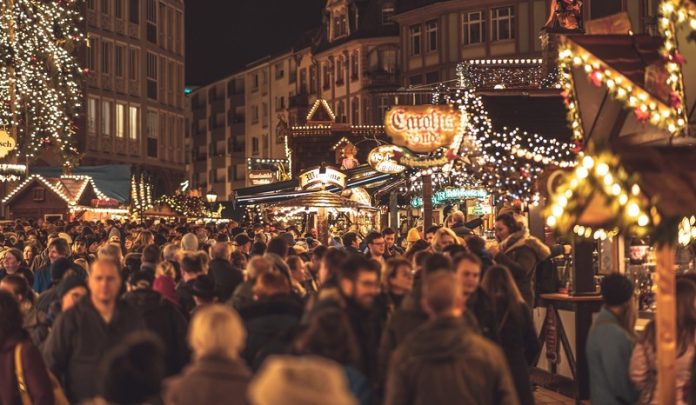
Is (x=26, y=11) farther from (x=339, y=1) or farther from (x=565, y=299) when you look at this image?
(x=339, y=1)

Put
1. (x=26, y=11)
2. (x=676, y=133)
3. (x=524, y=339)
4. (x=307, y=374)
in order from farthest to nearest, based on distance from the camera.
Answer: (x=26, y=11), (x=676, y=133), (x=524, y=339), (x=307, y=374)

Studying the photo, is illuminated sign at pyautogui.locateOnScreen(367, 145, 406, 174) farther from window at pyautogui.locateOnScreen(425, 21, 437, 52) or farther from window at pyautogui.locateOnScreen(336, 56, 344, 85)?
window at pyautogui.locateOnScreen(336, 56, 344, 85)

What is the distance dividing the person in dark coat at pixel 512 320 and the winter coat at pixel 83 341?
98.2 inches

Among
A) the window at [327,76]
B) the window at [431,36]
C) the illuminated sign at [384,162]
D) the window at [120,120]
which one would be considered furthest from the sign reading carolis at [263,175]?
the window at [327,76]

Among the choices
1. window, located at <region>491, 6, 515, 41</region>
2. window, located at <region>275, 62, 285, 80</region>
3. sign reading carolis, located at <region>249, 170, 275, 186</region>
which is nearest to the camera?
sign reading carolis, located at <region>249, 170, 275, 186</region>

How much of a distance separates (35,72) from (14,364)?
93.8 ft

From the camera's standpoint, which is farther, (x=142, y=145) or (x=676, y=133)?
(x=142, y=145)

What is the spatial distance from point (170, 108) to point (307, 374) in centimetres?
6607

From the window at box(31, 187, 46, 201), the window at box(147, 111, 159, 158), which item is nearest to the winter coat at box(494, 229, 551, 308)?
the window at box(31, 187, 46, 201)

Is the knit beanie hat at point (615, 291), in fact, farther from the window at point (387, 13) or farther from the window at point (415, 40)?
the window at point (387, 13)

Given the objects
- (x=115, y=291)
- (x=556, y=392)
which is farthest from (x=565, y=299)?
(x=115, y=291)

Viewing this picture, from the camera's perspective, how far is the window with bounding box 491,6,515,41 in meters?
63.8

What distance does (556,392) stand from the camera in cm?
1465

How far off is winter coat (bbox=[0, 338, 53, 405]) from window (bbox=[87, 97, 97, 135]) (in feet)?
172
